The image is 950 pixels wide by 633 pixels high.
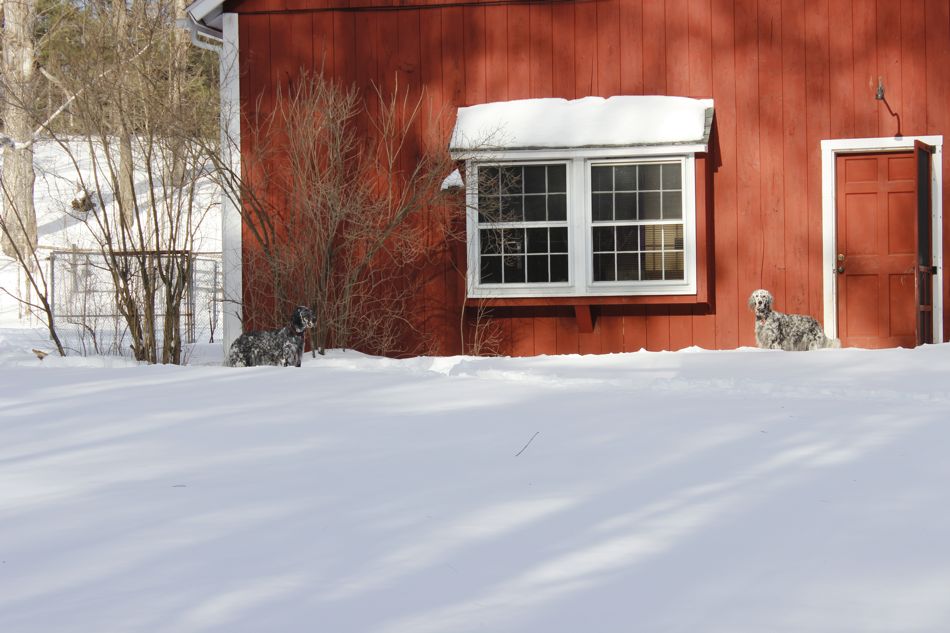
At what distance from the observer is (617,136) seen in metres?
10.6

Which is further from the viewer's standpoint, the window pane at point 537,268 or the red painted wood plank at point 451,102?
the red painted wood plank at point 451,102

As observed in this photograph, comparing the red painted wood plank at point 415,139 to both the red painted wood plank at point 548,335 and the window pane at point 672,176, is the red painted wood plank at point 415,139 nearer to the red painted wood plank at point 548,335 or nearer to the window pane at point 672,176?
the red painted wood plank at point 548,335

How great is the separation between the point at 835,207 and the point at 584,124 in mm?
2492

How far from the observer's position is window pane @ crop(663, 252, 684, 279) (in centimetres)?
1068

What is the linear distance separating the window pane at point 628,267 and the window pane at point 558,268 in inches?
20.2

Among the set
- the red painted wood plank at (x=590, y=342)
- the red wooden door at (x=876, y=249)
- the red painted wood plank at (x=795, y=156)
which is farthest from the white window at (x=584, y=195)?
the red wooden door at (x=876, y=249)

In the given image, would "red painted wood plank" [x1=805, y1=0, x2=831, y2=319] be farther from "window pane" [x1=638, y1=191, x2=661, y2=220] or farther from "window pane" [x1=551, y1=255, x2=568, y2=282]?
Result: "window pane" [x1=551, y1=255, x2=568, y2=282]

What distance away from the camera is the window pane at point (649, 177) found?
10.8 metres

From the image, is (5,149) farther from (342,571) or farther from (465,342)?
(342,571)

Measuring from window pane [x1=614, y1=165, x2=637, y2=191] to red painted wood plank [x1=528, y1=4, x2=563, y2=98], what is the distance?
3.52 ft

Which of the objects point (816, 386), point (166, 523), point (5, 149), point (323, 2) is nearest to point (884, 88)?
point (816, 386)

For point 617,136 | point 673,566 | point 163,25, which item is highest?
point 163,25

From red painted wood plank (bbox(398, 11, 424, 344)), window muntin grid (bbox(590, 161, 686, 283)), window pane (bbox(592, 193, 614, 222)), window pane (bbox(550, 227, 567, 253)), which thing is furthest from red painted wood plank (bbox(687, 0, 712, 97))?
red painted wood plank (bbox(398, 11, 424, 344))

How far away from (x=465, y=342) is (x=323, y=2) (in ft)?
12.1
